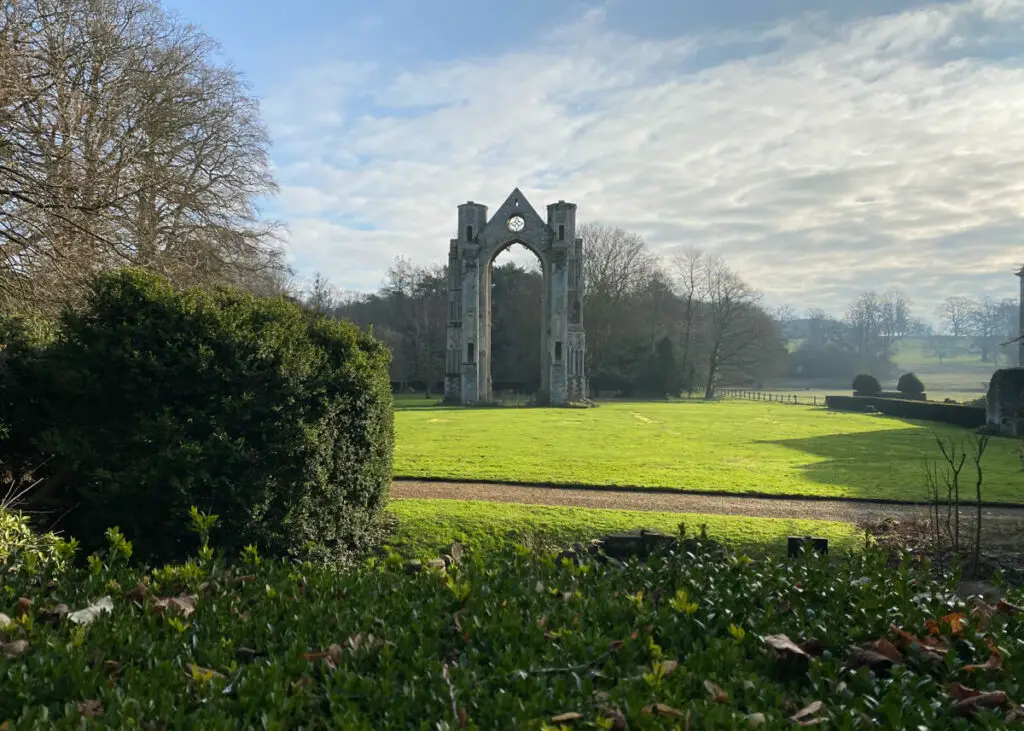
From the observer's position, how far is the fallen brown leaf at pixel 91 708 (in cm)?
200

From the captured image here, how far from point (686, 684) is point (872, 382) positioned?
2324 inches

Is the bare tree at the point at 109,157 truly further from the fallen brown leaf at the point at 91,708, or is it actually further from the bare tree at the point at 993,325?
the bare tree at the point at 993,325

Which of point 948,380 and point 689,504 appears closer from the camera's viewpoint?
point 689,504

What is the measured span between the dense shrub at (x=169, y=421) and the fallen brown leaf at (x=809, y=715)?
576cm

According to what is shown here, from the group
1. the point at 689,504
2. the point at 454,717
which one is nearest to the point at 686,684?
the point at 454,717

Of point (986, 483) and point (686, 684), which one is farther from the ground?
point (686, 684)

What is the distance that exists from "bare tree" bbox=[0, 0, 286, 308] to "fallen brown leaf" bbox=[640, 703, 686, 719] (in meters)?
10.3

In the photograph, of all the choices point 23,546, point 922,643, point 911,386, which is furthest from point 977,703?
point 911,386

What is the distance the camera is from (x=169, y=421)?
6.62 m

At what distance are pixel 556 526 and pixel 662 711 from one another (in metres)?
7.84

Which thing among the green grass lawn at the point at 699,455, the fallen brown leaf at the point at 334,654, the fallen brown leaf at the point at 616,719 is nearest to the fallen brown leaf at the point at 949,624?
the fallen brown leaf at the point at 616,719

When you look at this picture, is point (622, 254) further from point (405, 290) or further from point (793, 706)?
point (793, 706)

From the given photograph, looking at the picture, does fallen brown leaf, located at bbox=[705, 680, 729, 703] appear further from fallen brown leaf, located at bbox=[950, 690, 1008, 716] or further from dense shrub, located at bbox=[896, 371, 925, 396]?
dense shrub, located at bbox=[896, 371, 925, 396]

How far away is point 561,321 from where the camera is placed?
46.9m
